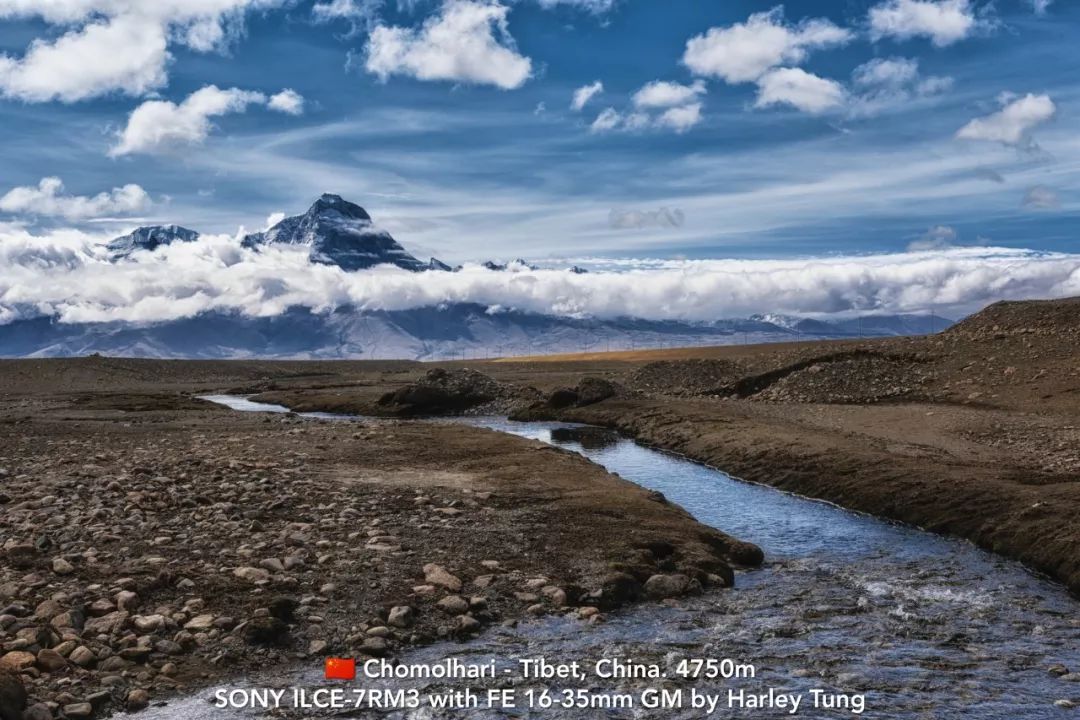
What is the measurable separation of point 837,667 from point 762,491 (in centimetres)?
1703

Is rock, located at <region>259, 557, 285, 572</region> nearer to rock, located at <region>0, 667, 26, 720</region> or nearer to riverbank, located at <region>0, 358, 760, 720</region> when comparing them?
riverbank, located at <region>0, 358, 760, 720</region>

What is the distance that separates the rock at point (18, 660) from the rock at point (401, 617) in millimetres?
4791

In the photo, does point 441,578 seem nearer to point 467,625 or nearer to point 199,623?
point 467,625

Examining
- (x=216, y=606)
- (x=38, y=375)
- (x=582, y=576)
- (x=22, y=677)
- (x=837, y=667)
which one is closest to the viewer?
(x=22, y=677)

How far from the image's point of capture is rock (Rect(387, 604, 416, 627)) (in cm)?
1353

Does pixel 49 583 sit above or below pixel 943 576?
above

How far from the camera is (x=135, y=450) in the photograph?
32.2 meters

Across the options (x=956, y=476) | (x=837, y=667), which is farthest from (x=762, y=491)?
(x=837, y=667)

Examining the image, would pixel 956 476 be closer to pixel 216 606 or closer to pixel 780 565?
pixel 780 565

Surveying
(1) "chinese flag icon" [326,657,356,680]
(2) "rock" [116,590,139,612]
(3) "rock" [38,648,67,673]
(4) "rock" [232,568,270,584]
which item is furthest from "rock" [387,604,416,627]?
(3) "rock" [38,648,67,673]

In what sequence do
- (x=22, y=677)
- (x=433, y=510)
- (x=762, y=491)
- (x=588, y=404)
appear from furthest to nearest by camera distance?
(x=588, y=404)
(x=762, y=491)
(x=433, y=510)
(x=22, y=677)

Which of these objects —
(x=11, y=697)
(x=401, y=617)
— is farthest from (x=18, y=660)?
(x=401, y=617)

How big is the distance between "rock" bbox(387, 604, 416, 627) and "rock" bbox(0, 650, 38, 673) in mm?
4791

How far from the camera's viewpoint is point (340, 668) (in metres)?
12.0
